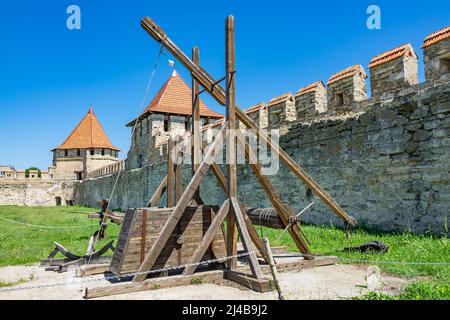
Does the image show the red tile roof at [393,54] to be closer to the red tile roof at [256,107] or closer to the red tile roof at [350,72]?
the red tile roof at [350,72]

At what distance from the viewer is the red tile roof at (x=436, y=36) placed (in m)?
6.68

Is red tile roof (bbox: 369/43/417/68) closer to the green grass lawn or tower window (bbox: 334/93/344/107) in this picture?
tower window (bbox: 334/93/344/107)

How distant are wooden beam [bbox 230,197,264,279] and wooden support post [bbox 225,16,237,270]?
0.32ft

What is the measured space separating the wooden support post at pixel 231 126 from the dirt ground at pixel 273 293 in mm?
705

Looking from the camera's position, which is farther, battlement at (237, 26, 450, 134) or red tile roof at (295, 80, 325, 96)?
red tile roof at (295, 80, 325, 96)

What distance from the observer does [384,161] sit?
299 inches

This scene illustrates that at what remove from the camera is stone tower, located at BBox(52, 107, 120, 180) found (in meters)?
43.6

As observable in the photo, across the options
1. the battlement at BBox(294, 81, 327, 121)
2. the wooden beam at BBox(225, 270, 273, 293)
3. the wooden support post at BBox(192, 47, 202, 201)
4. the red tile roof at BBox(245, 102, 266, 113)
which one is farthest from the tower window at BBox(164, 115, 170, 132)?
the wooden beam at BBox(225, 270, 273, 293)

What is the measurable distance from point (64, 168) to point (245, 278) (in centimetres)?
4485

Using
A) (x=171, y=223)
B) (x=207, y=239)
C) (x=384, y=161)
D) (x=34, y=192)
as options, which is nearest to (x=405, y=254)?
(x=384, y=161)
